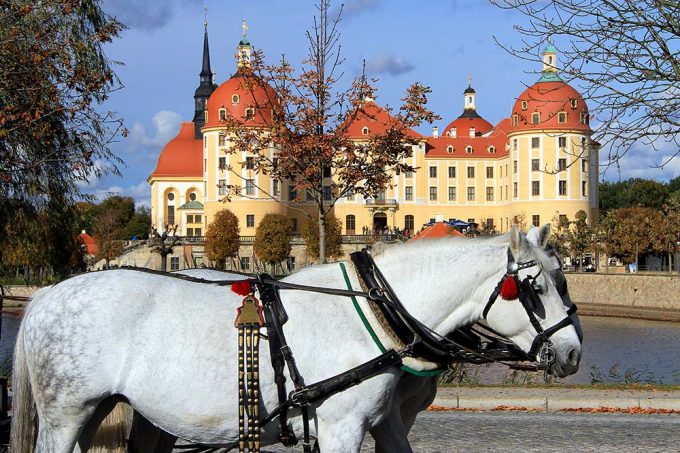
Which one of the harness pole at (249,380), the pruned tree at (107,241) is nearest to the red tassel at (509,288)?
the harness pole at (249,380)

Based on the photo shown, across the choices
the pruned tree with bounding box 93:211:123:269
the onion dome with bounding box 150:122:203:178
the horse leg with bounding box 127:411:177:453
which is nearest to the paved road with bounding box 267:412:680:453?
the horse leg with bounding box 127:411:177:453

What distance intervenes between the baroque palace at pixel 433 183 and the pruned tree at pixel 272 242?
6973mm

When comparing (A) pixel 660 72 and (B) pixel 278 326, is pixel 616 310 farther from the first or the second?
(B) pixel 278 326

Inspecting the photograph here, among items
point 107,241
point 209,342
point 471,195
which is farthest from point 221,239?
→ point 209,342

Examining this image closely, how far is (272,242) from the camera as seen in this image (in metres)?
83.2

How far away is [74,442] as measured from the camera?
5.02 m

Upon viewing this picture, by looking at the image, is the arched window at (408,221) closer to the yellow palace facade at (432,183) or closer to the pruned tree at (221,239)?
the yellow palace facade at (432,183)

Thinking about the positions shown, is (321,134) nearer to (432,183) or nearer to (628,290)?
(628,290)

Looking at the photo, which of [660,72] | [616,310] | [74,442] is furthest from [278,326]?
[616,310]

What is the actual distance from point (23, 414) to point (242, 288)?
4.80ft

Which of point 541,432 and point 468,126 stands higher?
point 468,126

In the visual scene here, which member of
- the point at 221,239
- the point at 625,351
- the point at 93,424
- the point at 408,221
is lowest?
the point at 625,351

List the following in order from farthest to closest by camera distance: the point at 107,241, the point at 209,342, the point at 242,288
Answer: the point at 107,241, the point at 242,288, the point at 209,342

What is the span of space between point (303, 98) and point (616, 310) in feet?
126
